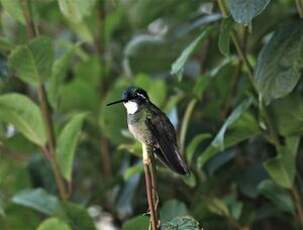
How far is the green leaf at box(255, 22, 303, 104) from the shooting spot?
117cm

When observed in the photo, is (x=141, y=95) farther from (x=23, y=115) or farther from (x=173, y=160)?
(x=23, y=115)

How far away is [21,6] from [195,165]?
467 mm

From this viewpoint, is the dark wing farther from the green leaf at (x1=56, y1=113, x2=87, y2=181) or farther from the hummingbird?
the green leaf at (x1=56, y1=113, x2=87, y2=181)

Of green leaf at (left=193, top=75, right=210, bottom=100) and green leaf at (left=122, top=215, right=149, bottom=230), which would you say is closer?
green leaf at (left=122, top=215, right=149, bottom=230)

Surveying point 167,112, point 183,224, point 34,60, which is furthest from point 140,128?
point 167,112

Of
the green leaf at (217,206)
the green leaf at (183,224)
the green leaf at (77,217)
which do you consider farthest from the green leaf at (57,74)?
the green leaf at (183,224)

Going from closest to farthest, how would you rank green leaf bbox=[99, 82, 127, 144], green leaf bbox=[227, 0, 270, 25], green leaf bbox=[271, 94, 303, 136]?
green leaf bbox=[227, 0, 270, 25] → green leaf bbox=[271, 94, 303, 136] → green leaf bbox=[99, 82, 127, 144]

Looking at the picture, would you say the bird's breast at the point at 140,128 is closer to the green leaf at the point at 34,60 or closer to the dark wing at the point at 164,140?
the dark wing at the point at 164,140

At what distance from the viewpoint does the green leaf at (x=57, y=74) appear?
1433 mm

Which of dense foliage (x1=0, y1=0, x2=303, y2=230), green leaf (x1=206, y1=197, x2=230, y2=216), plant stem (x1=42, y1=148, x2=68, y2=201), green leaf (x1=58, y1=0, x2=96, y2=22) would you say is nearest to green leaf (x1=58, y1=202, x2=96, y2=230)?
dense foliage (x1=0, y1=0, x2=303, y2=230)

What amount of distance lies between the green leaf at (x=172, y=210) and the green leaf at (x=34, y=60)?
0.34m

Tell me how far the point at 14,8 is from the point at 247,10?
1.60ft

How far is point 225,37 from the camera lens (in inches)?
45.2

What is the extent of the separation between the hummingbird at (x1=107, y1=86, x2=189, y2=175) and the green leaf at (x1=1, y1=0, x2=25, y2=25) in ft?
1.38
